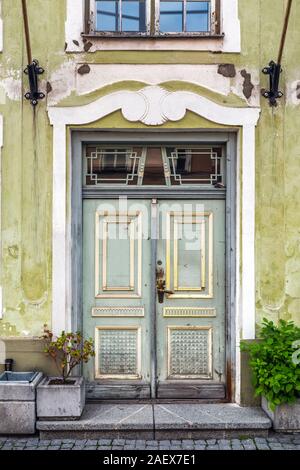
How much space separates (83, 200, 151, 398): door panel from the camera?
615 cm

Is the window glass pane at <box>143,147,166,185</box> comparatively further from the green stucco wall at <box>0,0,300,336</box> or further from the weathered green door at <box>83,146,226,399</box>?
the green stucco wall at <box>0,0,300,336</box>

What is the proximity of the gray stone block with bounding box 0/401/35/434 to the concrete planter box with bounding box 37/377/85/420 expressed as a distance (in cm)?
9

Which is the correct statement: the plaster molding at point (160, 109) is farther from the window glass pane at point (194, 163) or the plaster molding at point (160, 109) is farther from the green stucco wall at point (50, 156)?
the window glass pane at point (194, 163)

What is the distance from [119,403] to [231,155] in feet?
9.49

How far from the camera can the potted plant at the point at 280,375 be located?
527 cm

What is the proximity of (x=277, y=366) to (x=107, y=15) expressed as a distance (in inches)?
Answer: 158

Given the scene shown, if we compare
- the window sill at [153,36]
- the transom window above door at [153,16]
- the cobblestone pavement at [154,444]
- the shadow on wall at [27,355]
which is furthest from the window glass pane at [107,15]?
the cobblestone pavement at [154,444]

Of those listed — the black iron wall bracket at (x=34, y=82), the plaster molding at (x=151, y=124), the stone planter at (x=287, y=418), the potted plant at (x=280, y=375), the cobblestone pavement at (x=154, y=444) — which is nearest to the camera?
the cobblestone pavement at (x=154, y=444)

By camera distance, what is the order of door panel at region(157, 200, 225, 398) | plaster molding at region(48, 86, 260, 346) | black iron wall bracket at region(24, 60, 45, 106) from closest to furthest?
black iron wall bracket at region(24, 60, 45, 106)
plaster molding at region(48, 86, 260, 346)
door panel at region(157, 200, 225, 398)

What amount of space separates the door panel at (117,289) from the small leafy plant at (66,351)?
301mm

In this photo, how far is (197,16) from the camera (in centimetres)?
610

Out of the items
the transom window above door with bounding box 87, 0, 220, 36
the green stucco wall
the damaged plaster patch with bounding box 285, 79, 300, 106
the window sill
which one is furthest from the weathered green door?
the transom window above door with bounding box 87, 0, 220, 36

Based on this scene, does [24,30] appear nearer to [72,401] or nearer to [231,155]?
[231,155]

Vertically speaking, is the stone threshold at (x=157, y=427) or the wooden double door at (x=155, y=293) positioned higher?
the wooden double door at (x=155, y=293)
